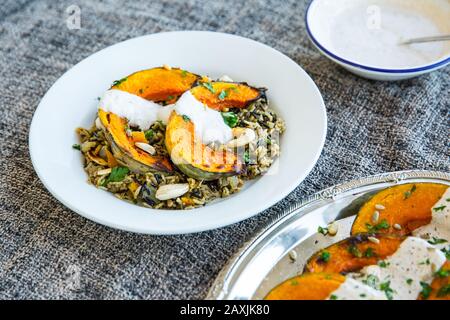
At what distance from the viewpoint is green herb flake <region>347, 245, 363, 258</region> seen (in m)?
1.27

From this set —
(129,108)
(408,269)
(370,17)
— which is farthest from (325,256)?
(370,17)

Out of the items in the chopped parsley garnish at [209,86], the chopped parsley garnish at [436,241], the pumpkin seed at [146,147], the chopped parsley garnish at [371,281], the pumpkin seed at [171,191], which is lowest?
the pumpkin seed at [171,191]

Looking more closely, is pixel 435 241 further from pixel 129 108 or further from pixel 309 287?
pixel 129 108

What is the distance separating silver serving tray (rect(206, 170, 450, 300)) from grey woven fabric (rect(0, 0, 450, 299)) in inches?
3.8

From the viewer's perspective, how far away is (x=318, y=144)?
153cm

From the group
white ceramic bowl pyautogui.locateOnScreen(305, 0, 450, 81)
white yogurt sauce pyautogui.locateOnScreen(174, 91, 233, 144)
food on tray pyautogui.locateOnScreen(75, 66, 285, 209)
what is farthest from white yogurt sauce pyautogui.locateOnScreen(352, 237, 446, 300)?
white ceramic bowl pyautogui.locateOnScreen(305, 0, 450, 81)

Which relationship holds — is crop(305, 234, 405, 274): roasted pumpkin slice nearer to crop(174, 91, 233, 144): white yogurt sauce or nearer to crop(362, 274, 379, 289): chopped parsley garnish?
crop(362, 274, 379, 289): chopped parsley garnish

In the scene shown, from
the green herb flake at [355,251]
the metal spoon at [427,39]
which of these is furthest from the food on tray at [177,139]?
the metal spoon at [427,39]

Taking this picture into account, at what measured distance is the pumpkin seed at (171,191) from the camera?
1.45m

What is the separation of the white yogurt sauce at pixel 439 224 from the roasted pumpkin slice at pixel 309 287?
1.01ft

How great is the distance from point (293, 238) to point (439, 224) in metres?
0.36

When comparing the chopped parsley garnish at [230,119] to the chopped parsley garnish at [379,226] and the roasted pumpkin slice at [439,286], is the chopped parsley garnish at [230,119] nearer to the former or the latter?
the chopped parsley garnish at [379,226]
